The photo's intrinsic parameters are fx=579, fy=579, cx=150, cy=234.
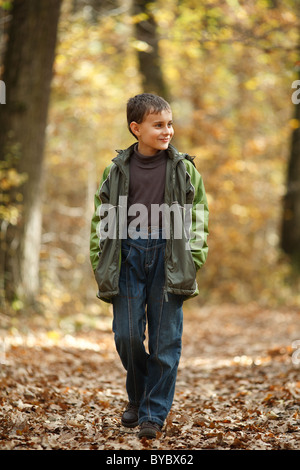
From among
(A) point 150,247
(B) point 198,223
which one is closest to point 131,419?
(A) point 150,247

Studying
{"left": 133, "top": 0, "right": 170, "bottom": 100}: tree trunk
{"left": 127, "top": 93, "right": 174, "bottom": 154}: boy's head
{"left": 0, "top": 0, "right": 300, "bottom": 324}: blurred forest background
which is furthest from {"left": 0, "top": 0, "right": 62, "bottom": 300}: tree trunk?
{"left": 127, "top": 93, "right": 174, "bottom": 154}: boy's head

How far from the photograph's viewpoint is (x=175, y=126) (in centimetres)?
1570

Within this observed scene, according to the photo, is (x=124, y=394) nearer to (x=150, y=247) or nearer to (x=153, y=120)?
(x=150, y=247)

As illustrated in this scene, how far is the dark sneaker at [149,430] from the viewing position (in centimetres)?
386

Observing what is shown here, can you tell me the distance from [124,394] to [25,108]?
17.7 ft

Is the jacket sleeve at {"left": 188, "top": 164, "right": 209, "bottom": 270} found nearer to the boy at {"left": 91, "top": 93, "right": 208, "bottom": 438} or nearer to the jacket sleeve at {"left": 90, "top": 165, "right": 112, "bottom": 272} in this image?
the boy at {"left": 91, "top": 93, "right": 208, "bottom": 438}

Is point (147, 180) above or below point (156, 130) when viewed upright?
below

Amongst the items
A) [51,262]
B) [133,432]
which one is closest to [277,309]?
[51,262]

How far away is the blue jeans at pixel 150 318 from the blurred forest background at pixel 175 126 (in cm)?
546

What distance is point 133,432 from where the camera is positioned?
4102 mm

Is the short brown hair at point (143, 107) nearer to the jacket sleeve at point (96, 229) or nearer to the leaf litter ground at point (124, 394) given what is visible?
the jacket sleeve at point (96, 229)

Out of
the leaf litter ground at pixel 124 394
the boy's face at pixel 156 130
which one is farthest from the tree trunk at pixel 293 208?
the boy's face at pixel 156 130

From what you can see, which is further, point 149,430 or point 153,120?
point 153,120
